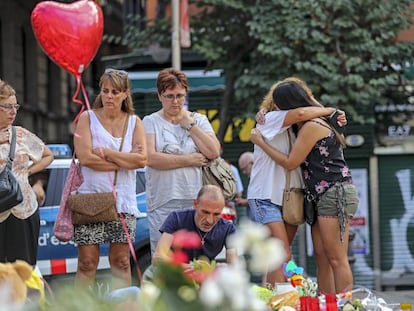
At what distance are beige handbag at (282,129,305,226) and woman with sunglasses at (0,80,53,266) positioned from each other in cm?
182

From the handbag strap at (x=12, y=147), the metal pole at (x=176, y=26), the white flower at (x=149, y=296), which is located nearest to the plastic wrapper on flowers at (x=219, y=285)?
the white flower at (x=149, y=296)

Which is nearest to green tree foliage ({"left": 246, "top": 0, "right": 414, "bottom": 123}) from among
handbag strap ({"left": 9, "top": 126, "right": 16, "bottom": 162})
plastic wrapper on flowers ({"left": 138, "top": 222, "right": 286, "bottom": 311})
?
handbag strap ({"left": 9, "top": 126, "right": 16, "bottom": 162})

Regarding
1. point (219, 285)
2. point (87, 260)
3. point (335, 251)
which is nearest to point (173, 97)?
point (87, 260)

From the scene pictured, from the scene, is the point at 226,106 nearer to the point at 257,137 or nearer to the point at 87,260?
the point at 257,137

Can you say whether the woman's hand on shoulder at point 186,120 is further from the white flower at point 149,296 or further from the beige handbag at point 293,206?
the white flower at point 149,296

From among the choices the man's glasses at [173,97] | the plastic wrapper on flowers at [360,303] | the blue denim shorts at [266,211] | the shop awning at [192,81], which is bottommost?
the plastic wrapper on flowers at [360,303]

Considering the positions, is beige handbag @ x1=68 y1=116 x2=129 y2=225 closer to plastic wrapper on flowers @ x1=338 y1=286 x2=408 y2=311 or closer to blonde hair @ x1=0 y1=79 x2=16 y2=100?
blonde hair @ x1=0 y1=79 x2=16 y2=100

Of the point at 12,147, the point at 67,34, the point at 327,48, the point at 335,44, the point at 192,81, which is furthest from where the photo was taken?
the point at 192,81

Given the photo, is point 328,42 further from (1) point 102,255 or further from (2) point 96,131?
(2) point 96,131

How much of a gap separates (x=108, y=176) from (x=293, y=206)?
1.38 metres

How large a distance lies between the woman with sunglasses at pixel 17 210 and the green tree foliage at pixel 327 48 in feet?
23.8

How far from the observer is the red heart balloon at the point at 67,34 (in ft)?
30.1

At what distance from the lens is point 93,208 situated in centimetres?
722

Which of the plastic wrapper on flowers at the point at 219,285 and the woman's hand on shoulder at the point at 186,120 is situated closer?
the plastic wrapper on flowers at the point at 219,285
